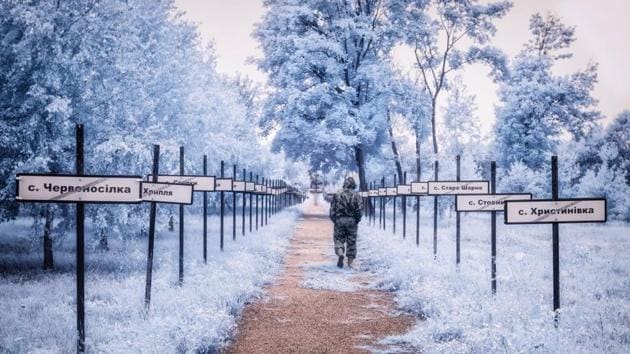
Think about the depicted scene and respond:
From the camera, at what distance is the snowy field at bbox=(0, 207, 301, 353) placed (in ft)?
18.4

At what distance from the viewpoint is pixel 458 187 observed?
9938 mm

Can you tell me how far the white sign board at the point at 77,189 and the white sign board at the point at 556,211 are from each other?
14.0ft

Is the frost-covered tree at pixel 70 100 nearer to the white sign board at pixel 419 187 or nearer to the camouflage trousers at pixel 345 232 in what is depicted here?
the camouflage trousers at pixel 345 232

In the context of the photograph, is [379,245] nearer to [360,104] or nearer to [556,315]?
[556,315]

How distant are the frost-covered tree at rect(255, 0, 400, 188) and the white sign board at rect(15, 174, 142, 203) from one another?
22.9 metres

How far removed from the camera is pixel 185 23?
2086cm

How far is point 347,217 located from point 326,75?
20369 mm

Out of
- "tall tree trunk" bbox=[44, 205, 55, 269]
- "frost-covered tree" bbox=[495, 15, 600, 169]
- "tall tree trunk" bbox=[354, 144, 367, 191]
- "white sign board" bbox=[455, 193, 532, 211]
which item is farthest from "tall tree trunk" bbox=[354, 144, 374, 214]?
"white sign board" bbox=[455, 193, 532, 211]

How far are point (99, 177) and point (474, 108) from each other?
50976mm

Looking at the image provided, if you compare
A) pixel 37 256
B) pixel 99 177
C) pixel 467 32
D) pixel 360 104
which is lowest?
pixel 37 256

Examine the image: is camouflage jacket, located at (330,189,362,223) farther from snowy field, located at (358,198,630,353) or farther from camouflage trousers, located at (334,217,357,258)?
snowy field, located at (358,198,630,353)

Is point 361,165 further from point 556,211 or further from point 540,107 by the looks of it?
point 556,211

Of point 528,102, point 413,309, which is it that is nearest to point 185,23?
point 413,309

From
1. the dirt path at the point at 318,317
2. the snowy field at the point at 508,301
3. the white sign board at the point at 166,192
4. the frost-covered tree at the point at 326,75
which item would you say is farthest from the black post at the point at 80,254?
the frost-covered tree at the point at 326,75
